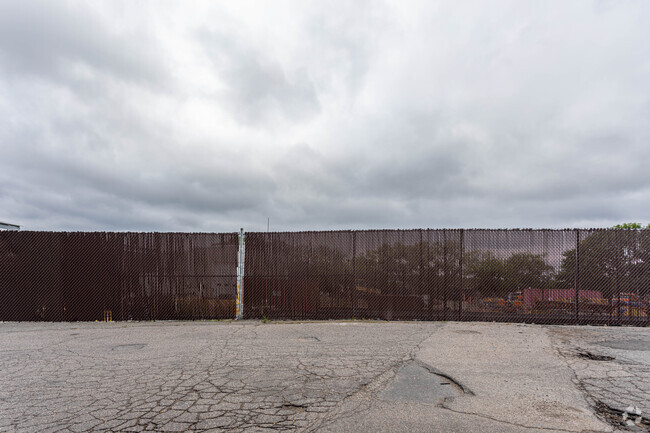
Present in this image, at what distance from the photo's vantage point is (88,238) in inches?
432

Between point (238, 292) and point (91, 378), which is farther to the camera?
point (238, 292)

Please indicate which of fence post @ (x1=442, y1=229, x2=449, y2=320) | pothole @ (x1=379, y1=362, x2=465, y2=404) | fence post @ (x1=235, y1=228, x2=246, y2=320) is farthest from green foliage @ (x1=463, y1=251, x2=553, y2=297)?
fence post @ (x1=235, y1=228, x2=246, y2=320)

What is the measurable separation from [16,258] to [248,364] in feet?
30.4

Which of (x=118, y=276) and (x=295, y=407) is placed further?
(x=118, y=276)

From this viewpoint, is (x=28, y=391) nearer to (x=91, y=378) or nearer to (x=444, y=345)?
(x=91, y=378)

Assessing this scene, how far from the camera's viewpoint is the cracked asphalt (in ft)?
12.6

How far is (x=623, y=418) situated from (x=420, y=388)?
2056 mm

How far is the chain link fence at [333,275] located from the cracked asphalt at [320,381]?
4.96 ft

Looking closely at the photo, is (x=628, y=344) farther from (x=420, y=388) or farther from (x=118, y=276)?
(x=118, y=276)

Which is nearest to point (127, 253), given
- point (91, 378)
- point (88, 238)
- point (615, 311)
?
point (88, 238)

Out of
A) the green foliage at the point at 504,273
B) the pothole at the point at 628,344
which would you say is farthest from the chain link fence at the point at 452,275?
the pothole at the point at 628,344

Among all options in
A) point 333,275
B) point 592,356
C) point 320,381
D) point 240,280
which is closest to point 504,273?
point 592,356

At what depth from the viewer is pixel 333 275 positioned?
34.6ft

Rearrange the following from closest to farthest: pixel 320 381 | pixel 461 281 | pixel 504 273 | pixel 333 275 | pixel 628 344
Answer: pixel 320 381 → pixel 628 344 → pixel 504 273 → pixel 461 281 → pixel 333 275
